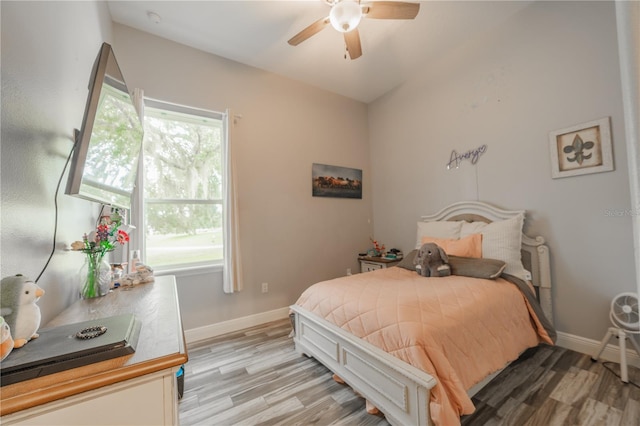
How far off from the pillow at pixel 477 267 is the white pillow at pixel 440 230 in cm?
43

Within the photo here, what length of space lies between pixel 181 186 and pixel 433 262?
2.66 m

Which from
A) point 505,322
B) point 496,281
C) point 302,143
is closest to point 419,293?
point 505,322

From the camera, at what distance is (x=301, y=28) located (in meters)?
2.50

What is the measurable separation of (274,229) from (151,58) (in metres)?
2.14

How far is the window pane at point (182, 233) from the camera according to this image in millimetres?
2566

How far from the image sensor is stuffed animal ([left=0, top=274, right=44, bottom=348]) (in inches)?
26.0

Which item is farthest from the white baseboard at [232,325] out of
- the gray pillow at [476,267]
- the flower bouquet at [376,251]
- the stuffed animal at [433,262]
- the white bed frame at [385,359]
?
the gray pillow at [476,267]

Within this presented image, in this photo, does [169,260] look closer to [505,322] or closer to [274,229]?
[274,229]

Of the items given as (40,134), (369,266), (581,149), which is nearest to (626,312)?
(581,149)

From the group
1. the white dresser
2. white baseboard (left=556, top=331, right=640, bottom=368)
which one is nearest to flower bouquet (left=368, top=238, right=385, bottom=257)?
white baseboard (left=556, top=331, right=640, bottom=368)

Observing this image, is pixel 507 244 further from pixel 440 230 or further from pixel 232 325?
pixel 232 325

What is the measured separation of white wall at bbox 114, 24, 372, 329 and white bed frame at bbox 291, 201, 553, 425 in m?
1.00

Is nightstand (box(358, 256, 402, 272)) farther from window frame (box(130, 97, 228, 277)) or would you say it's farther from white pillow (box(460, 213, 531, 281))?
window frame (box(130, 97, 228, 277))

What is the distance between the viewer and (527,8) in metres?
2.41
